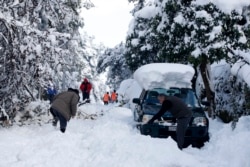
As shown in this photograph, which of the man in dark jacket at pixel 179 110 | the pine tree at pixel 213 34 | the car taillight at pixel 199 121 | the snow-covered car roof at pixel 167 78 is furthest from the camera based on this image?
the pine tree at pixel 213 34

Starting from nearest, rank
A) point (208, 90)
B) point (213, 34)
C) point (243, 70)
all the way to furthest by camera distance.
A: point (243, 70) → point (213, 34) → point (208, 90)

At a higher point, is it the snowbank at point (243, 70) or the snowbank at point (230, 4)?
the snowbank at point (230, 4)

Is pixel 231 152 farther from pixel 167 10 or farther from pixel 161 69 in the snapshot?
pixel 167 10

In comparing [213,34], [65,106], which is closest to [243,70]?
[65,106]

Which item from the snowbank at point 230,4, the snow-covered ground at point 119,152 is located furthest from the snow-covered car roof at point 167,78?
the snowbank at point 230,4

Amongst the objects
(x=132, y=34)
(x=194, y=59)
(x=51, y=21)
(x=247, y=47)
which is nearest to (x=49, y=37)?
(x=51, y=21)

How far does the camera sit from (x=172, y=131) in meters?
9.79

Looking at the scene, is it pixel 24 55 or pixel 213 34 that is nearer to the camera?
pixel 24 55

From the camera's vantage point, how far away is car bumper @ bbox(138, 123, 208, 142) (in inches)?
380

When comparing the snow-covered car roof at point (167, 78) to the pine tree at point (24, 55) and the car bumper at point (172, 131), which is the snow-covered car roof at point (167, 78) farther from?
the pine tree at point (24, 55)

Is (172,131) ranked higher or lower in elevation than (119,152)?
lower

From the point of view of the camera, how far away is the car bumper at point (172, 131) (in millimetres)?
9664

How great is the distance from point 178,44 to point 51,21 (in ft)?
17.0

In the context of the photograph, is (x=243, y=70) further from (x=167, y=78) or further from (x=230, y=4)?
(x=230, y=4)
